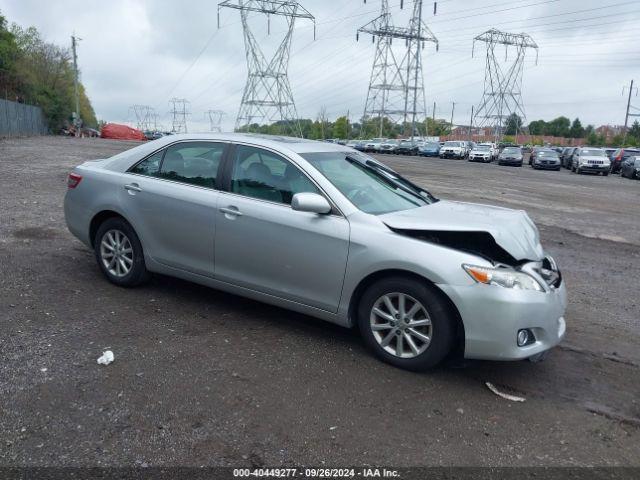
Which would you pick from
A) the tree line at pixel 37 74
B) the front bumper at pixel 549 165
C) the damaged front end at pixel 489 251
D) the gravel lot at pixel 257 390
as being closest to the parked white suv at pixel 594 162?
the front bumper at pixel 549 165

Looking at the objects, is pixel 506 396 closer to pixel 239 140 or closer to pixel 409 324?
pixel 409 324

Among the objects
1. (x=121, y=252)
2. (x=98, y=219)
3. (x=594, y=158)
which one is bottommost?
(x=121, y=252)

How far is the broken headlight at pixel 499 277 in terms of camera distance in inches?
149

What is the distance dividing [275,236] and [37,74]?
75.2 metres

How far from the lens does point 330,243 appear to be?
4.29 metres

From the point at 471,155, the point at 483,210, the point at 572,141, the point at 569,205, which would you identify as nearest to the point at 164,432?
the point at 483,210

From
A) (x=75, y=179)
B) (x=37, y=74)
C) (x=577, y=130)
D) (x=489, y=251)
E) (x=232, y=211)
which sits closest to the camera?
(x=489, y=251)

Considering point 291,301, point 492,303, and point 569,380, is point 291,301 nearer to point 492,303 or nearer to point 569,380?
point 492,303

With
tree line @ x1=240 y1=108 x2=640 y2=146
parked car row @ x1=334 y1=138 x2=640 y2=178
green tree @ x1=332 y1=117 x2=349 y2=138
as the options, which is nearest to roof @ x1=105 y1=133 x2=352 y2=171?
parked car row @ x1=334 y1=138 x2=640 y2=178

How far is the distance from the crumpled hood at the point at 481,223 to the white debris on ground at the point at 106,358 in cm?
221

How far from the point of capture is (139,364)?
401cm

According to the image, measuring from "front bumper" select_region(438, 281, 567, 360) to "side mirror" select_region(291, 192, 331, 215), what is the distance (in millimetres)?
1068

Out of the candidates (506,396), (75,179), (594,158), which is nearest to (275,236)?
(506,396)

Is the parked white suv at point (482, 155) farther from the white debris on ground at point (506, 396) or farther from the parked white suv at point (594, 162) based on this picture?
the white debris on ground at point (506, 396)
